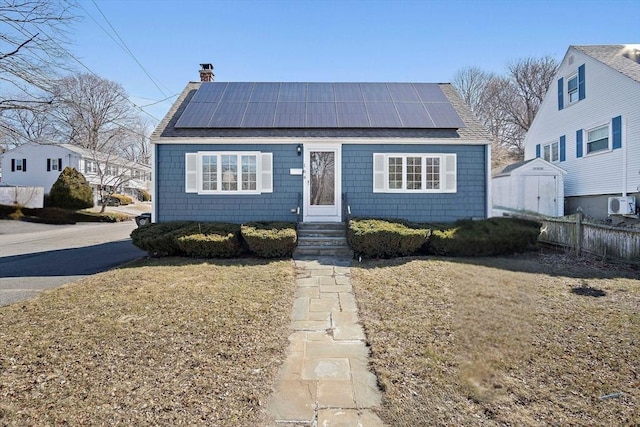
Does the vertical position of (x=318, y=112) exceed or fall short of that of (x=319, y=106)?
it falls short

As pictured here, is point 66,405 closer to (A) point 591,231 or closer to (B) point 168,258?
(B) point 168,258

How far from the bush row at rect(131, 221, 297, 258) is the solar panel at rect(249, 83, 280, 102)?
5.16 m

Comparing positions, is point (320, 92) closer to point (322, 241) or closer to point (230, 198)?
point (230, 198)

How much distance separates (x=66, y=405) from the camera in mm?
2740

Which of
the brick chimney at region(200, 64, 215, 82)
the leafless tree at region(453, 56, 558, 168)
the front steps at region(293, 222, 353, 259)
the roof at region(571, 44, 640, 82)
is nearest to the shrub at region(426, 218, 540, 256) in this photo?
the front steps at region(293, 222, 353, 259)

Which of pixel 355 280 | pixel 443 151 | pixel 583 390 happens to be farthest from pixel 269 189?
pixel 583 390

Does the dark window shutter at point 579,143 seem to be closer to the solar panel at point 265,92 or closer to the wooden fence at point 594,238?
the wooden fence at point 594,238

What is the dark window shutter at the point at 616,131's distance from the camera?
500 inches

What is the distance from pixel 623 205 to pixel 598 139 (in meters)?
3.46

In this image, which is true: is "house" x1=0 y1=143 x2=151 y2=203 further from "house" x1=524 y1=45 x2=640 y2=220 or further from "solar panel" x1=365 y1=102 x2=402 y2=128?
"house" x1=524 y1=45 x2=640 y2=220

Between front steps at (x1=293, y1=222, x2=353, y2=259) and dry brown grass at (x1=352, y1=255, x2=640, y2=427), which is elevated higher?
front steps at (x1=293, y1=222, x2=353, y2=259)

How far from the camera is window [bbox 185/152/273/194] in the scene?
9969 millimetres

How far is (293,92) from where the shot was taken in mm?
11992

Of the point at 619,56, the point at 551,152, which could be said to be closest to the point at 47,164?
the point at 551,152
